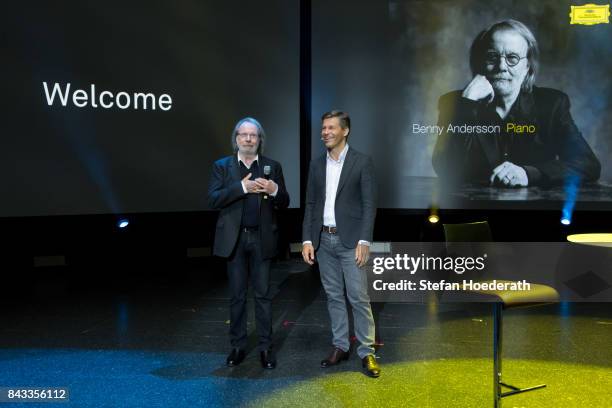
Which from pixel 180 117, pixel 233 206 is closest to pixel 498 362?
pixel 233 206

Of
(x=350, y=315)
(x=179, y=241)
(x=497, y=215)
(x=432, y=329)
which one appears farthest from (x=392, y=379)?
(x=179, y=241)

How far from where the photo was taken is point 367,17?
21.1 feet

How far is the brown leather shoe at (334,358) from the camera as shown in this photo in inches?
132

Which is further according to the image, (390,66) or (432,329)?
(390,66)

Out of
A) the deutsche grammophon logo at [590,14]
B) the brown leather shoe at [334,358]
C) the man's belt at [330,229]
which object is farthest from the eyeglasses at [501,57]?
the brown leather shoe at [334,358]

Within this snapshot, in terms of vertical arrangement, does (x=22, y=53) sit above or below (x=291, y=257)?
above

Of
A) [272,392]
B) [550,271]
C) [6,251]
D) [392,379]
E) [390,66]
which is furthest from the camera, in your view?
[390,66]

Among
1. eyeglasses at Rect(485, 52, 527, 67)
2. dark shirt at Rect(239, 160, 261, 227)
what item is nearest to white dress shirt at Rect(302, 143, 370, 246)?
dark shirt at Rect(239, 160, 261, 227)

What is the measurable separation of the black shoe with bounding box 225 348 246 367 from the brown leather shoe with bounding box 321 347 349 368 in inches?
19.9

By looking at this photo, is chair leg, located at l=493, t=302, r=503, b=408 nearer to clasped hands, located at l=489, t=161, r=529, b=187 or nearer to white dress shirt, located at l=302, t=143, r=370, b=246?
white dress shirt, located at l=302, t=143, r=370, b=246

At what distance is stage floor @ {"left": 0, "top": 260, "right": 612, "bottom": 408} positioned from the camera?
2.95 m

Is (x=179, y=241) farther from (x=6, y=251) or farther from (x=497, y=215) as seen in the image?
(x=497, y=215)

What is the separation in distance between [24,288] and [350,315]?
3323mm

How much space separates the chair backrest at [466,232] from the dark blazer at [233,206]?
0.99 meters
